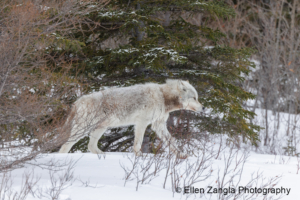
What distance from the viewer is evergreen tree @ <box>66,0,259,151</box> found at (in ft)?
27.6

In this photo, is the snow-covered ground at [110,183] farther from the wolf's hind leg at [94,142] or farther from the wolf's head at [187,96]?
the wolf's head at [187,96]

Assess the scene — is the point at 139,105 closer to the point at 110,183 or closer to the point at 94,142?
the point at 94,142

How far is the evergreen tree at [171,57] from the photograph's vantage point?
8422 mm

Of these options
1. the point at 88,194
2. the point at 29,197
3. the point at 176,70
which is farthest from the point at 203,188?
the point at 176,70

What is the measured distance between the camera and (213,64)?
1004cm

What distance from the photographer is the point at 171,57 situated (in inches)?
313

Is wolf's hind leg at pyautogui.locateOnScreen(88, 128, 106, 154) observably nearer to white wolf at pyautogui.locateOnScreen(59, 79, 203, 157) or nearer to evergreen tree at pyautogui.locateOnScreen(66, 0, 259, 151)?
white wolf at pyautogui.locateOnScreen(59, 79, 203, 157)

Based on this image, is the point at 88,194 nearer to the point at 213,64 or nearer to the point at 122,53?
the point at 122,53

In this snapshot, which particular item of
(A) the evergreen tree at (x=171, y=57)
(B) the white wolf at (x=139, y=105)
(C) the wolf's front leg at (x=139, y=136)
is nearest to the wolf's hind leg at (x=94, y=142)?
(B) the white wolf at (x=139, y=105)

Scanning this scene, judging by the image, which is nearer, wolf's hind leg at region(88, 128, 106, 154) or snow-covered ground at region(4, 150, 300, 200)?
snow-covered ground at region(4, 150, 300, 200)

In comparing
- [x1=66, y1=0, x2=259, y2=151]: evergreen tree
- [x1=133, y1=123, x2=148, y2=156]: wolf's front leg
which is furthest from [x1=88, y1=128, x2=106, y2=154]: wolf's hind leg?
[x1=66, y1=0, x2=259, y2=151]: evergreen tree

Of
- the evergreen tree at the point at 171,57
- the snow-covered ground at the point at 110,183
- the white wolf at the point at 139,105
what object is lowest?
the snow-covered ground at the point at 110,183

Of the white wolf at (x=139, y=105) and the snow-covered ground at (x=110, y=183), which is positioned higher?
the white wolf at (x=139, y=105)

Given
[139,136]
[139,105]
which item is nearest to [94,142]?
[139,136]
